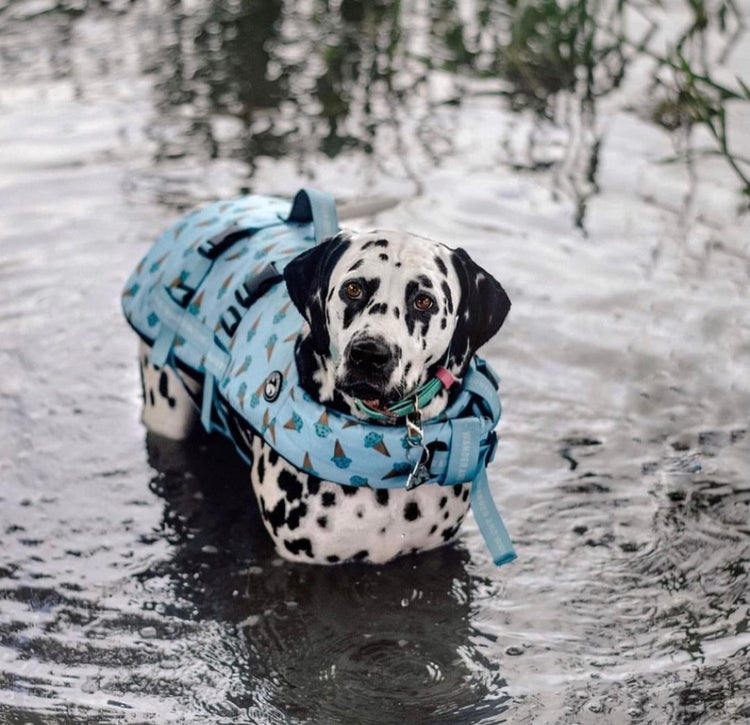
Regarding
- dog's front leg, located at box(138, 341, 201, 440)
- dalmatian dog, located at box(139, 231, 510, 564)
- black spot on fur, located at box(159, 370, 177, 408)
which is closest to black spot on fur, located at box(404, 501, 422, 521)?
dalmatian dog, located at box(139, 231, 510, 564)

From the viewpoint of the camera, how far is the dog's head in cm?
350

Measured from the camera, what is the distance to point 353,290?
3.59 m

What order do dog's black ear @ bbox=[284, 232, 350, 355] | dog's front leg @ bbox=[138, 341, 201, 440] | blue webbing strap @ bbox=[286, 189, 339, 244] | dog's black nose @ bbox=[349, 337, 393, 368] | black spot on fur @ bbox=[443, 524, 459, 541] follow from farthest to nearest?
dog's front leg @ bbox=[138, 341, 201, 440] < blue webbing strap @ bbox=[286, 189, 339, 244] < black spot on fur @ bbox=[443, 524, 459, 541] < dog's black ear @ bbox=[284, 232, 350, 355] < dog's black nose @ bbox=[349, 337, 393, 368]

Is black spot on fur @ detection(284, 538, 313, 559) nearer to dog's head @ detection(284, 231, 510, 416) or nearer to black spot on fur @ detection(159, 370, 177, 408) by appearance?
dog's head @ detection(284, 231, 510, 416)

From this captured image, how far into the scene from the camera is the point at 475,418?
3844 mm

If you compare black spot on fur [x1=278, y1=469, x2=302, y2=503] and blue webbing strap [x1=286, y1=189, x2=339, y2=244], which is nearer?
black spot on fur [x1=278, y1=469, x2=302, y2=503]

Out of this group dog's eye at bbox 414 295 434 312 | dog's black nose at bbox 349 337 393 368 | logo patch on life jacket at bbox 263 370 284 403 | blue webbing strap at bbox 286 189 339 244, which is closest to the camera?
dog's black nose at bbox 349 337 393 368

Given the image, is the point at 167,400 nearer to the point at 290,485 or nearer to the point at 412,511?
the point at 290,485

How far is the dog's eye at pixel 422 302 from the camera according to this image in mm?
3564

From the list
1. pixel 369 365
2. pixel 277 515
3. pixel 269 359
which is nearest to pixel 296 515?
pixel 277 515

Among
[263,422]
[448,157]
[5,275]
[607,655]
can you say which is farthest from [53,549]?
[448,157]

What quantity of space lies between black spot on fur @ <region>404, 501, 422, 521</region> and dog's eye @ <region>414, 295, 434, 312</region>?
679mm

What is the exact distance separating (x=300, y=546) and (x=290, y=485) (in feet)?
0.70

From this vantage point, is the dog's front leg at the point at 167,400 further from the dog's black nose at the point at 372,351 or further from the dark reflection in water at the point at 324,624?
the dog's black nose at the point at 372,351
